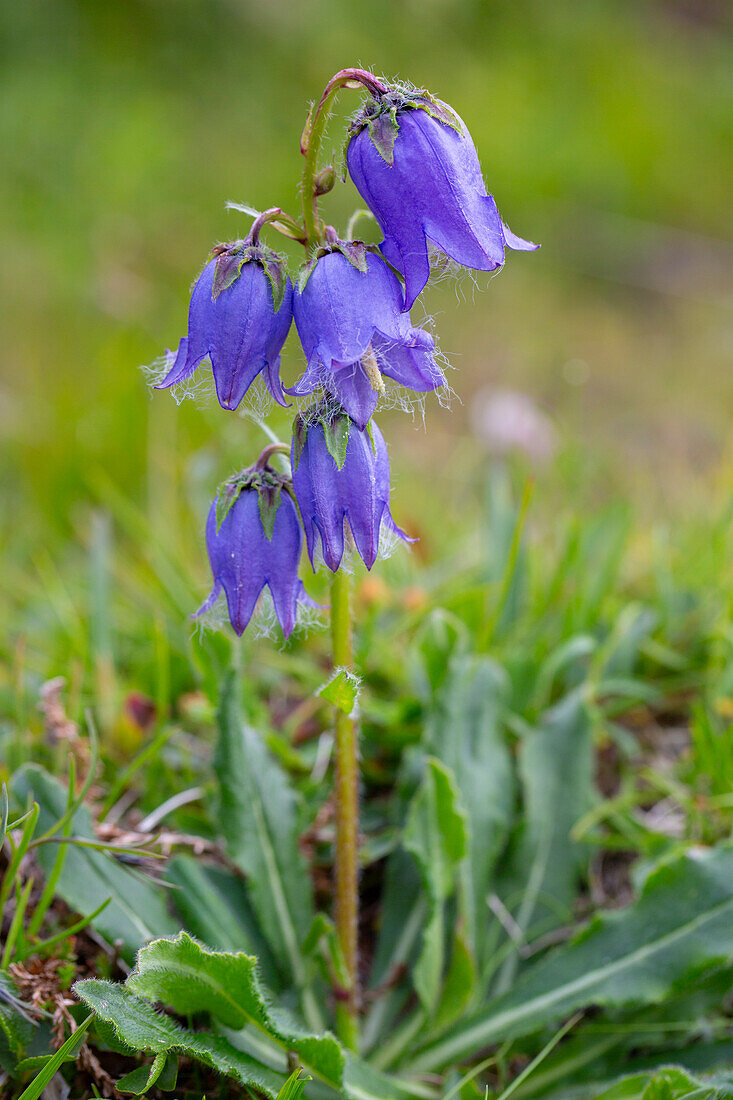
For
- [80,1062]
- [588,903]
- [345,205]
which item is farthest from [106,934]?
[345,205]

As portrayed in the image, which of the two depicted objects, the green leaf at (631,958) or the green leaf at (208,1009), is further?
the green leaf at (631,958)

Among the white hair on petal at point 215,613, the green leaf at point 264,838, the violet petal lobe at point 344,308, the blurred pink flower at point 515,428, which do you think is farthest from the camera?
the blurred pink flower at point 515,428

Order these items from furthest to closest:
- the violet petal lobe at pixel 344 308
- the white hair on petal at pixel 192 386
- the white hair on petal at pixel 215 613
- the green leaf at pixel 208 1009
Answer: the white hair on petal at pixel 215 613, the white hair on petal at pixel 192 386, the green leaf at pixel 208 1009, the violet petal lobe at pixel 344 308

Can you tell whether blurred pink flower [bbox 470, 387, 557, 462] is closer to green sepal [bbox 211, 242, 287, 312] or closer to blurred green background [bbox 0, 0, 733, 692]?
blurred green background [bbox 0, 0, 733, 692]

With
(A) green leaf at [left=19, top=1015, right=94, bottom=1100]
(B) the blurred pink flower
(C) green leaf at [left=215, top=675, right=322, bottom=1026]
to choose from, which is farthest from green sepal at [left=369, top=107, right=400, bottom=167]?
(B) the blurred pink flower

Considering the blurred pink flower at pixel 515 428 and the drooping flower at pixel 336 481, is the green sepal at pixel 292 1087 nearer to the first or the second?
the drooping flower at pixel 336 481

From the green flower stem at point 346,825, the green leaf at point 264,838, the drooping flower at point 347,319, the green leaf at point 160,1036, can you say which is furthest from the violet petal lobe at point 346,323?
the green leaf at point 160,1036

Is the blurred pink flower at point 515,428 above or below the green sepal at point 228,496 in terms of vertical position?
below
